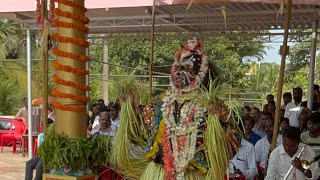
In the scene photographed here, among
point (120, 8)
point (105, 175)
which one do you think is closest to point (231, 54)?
point (120, 8)

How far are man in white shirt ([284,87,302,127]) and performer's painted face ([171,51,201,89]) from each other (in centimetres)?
364

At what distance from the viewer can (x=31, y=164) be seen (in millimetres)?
6285

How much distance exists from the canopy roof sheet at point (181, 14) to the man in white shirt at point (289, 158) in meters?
3.04

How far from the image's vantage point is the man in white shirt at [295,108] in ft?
21.5

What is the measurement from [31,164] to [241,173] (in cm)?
303

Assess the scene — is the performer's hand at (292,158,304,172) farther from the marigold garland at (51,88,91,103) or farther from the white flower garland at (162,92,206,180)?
the marigold garland at (51,88,91,103)

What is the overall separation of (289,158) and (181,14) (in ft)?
15.6

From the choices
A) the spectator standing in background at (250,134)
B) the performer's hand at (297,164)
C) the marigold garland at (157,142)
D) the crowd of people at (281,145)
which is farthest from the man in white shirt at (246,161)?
the marigold garland at (157,142)

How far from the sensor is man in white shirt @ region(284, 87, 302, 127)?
21.5 feet

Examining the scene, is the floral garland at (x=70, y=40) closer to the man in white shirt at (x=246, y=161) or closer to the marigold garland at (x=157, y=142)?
the marigold garland at (x=157, y=142)

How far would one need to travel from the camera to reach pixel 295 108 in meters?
6.67

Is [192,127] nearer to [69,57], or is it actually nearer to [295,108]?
[69,57]

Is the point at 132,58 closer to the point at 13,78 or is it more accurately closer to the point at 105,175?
the point at 13,78

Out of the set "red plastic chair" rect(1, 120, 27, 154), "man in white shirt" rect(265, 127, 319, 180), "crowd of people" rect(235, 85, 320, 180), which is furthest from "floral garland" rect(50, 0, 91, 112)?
"red plastic chair" rect(1, 120, 27, 154)
